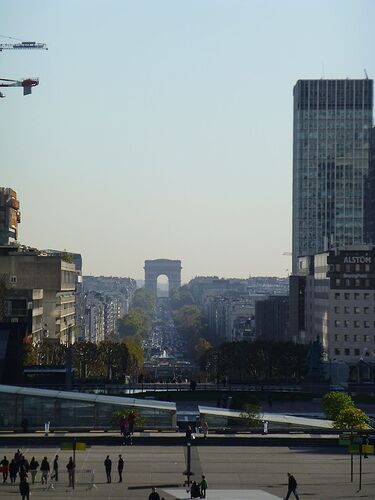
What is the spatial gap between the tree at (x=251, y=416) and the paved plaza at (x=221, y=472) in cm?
775

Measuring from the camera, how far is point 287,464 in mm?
63344

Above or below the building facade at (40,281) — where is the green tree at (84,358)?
below

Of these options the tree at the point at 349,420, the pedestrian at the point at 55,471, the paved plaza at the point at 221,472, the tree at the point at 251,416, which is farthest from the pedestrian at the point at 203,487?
the tree at the point at 349,420

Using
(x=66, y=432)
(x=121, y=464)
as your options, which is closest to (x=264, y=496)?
(x=121, y=464)

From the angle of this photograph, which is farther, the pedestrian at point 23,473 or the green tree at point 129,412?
the green tree at point 129,412

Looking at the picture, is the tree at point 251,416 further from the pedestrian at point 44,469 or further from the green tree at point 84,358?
the green tree at point 84,358

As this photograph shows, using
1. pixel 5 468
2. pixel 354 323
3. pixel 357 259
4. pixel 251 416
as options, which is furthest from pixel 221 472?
pixel 354 323

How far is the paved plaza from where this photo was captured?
54.3 metres

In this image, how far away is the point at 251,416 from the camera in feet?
256

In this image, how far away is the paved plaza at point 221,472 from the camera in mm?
54344

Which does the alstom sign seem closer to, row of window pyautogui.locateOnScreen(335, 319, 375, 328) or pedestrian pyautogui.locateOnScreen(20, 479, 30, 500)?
row of window pyautogui.locateOnScreen(335, 319, 375, 328)

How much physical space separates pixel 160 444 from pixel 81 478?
465 inches

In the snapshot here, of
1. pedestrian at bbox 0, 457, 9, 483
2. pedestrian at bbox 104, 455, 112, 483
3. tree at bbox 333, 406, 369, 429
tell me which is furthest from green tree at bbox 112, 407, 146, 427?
pedestrian at bbox 0, 457, 9, 483

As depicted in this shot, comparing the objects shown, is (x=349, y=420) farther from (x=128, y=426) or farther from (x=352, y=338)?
(x=352, y=338)
